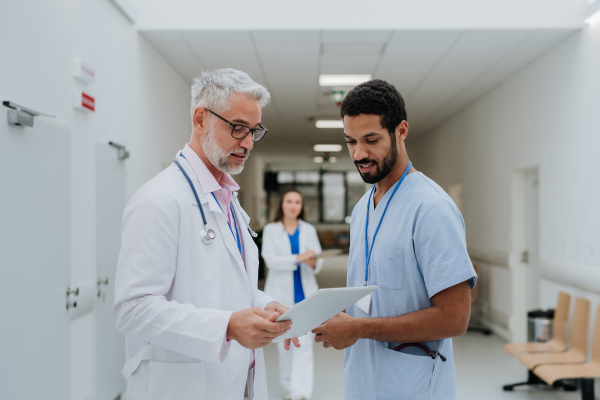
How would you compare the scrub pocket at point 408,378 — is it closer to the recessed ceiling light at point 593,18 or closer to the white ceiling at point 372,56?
the white ceiling at point 372,56

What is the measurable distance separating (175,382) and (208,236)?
1.33ft

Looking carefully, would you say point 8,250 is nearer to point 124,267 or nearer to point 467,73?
point 124,267

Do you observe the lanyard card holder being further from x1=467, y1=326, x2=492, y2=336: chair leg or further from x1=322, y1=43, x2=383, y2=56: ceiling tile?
x1=467, y1=326, x2=492, y2=336: chair leg

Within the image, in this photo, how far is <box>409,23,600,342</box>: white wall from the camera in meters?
3.86

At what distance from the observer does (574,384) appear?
156 inches

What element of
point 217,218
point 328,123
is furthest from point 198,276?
point 328,123

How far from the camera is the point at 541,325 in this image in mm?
4145

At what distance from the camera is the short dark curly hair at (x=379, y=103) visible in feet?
4.82

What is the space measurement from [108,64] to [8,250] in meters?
1.82

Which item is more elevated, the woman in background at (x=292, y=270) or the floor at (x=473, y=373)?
the woman in background at (x=292, y=270)

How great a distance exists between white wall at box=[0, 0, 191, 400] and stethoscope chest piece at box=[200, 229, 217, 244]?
145 cm

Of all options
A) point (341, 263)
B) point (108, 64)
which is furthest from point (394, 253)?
point (341, 263)

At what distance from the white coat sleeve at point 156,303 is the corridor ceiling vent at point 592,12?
156 inches

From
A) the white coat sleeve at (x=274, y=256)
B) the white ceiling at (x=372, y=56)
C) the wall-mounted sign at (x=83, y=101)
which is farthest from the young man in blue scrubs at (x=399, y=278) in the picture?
the white ceiling at (x=372, y=56)
